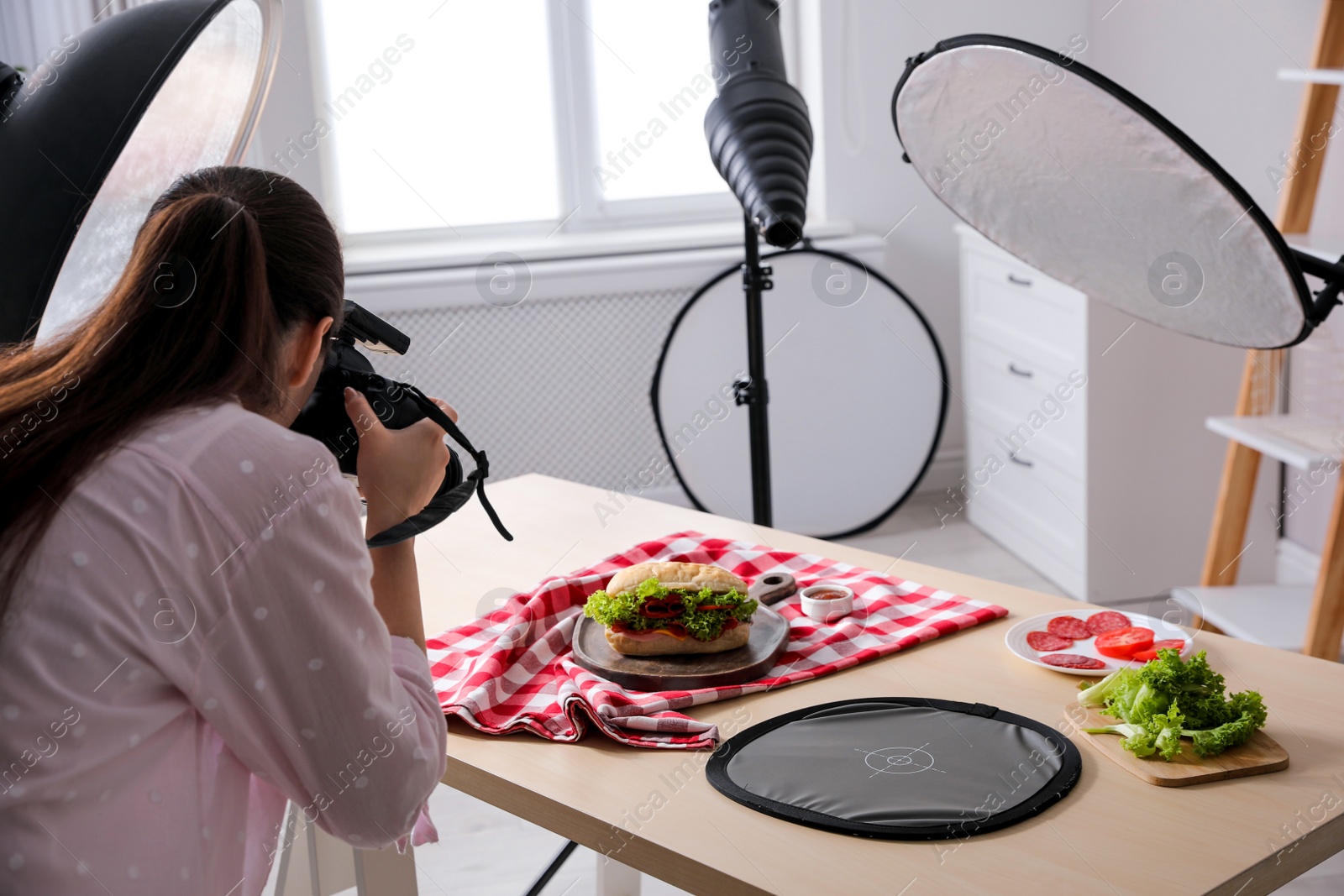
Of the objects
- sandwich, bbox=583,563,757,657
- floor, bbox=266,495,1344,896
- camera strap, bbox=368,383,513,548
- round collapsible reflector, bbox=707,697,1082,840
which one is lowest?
floor, bbox=266,495,1344,896

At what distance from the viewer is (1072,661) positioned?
4.22ft

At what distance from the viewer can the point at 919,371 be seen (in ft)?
12.0

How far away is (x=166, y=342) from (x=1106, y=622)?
1.04 m

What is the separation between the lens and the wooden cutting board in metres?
1.05

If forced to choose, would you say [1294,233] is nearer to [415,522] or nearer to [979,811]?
[979,811]

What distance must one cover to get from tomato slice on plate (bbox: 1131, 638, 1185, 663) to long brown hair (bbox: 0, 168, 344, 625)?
91cm

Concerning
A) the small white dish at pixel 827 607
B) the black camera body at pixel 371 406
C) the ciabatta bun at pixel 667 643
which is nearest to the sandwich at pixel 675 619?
the ciabatta bun at pixel 667 643

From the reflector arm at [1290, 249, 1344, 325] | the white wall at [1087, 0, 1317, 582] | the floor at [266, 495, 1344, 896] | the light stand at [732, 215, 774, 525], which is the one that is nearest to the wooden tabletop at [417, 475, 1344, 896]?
the reflector arm at [1290, 249, 1344, 325]

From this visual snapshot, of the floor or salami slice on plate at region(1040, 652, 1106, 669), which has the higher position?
salami slice on plate at region(1040, 652, 1106, 669)

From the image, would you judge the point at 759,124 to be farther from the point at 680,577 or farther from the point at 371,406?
the point at 371,406

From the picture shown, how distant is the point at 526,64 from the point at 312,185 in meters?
0.76

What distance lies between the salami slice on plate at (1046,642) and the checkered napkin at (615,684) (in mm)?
76

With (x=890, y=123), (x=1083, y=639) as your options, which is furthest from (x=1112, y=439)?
(x=1083, y=639)

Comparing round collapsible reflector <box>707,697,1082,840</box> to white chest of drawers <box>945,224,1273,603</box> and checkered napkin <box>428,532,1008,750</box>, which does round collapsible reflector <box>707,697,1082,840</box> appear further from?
white chest of drawers <box>945,224,1273,603</box>
